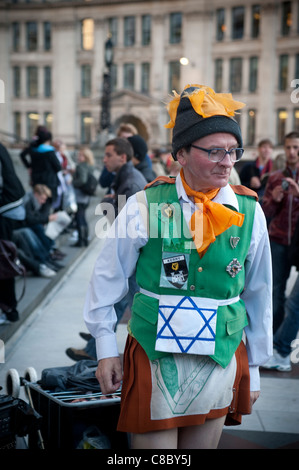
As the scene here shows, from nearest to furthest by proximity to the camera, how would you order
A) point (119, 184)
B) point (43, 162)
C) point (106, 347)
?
point (106, 347)
point (119, 184)
point (43, 162)

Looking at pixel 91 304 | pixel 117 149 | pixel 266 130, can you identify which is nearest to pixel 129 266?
pixel 91 304

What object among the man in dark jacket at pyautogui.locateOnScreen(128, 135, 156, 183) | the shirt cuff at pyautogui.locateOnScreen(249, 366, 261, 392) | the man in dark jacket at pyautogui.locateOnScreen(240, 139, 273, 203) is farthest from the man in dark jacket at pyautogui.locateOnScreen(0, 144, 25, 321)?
the man in dark jacket at pyautogui.locateOnScreen(240, 139, 273, 203)

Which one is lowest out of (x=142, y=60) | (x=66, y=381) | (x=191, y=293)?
(x=66, y=381)

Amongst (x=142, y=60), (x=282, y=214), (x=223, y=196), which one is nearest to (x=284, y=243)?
(x=282, y=214)

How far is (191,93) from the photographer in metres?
2.14

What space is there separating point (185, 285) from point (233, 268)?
201 mm

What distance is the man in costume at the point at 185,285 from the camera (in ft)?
6.95

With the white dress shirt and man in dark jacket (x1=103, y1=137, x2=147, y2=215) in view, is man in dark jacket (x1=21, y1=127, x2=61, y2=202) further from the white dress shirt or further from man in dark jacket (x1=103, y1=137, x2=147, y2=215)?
the white dress shirt

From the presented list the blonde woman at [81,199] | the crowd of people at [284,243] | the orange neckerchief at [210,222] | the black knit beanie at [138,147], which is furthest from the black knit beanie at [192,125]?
the blonde woman at [81,199]

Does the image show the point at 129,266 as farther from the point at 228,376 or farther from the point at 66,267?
the point at 66,267

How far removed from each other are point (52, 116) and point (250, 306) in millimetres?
47679

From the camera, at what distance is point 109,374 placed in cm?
221
